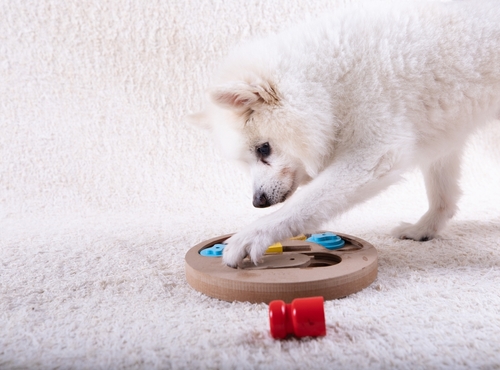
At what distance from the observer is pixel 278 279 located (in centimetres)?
140

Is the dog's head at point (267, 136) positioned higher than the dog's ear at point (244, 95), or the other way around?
the dog's ear at point (244, 95)

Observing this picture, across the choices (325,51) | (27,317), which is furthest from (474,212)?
(27,317)

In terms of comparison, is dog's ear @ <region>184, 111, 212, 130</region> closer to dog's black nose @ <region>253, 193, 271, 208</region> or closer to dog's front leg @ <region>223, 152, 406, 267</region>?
dog's black nose @ <region>253, 193, 271, 208</region>

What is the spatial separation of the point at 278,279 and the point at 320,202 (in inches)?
14.8

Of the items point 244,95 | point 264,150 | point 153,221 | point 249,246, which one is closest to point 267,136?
point 264,150

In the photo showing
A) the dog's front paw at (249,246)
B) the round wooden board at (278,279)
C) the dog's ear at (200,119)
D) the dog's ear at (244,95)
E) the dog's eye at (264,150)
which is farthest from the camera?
the dog's ear at (200,119)

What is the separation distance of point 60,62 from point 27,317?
256 cm

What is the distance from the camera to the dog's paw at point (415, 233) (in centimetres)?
231

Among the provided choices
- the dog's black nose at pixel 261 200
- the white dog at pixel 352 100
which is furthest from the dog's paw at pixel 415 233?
the dog's black nose at pixel 261 200

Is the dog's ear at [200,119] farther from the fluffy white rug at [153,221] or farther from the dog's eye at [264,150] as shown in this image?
the fluffy white rug at [153,221]

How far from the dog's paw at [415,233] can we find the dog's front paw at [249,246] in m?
1.02

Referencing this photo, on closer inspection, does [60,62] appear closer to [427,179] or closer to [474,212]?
[427,179]

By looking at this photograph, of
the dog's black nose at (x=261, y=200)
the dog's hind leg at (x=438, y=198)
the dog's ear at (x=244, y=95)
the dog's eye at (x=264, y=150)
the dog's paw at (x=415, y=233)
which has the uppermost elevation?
the dog's ear at (x=244, y=95)

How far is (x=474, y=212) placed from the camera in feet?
9.64
